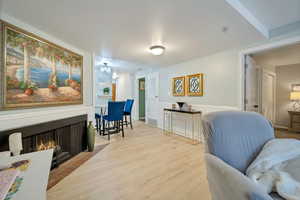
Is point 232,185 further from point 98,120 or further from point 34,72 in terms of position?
point 98,120

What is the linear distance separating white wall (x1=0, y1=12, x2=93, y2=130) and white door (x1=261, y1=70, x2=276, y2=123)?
4674 mm

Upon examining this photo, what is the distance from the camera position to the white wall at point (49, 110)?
1.69m

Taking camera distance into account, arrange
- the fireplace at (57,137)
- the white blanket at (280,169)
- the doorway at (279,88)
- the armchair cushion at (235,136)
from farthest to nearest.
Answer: the doorway at (279,88), the fireplace at (57,137), the armchair cushion at (235,136), the white blanket at (280,169)

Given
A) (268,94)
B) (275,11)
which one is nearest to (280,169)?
(275,11)

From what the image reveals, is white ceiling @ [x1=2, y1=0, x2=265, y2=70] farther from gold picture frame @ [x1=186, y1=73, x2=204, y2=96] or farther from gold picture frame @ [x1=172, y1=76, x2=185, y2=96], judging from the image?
gold picture frame @ [x1=172, y1=76, x2=185, y2=96]

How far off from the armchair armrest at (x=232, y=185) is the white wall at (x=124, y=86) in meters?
5.97

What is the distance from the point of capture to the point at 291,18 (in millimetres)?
2059

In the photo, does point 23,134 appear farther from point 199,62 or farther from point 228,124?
point 199,62

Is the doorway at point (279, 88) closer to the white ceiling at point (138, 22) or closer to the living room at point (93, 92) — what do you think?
the living room at point (93, 92)

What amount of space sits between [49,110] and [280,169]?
2854 millimetres

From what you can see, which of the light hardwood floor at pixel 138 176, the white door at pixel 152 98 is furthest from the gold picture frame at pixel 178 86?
the light hardwood floor at pixel 138 176

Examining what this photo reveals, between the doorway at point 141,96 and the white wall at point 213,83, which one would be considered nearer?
the white wall at point 213,83

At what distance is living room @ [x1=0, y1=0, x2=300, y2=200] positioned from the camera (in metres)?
1.22

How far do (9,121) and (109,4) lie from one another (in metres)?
1.84
